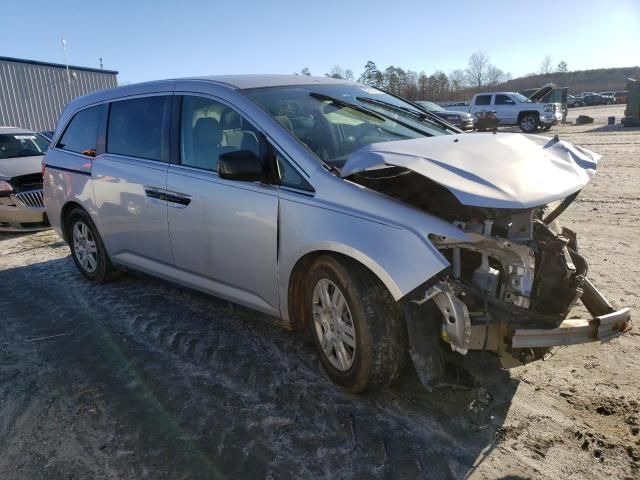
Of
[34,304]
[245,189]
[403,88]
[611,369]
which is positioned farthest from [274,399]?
[403,88]

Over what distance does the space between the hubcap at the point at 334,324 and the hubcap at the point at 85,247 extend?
3.07 metres

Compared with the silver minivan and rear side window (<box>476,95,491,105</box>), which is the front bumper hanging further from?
rear side window (<box>476,95,491,105</box>)

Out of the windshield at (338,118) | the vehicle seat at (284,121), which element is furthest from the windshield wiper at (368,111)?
the vehicle seat at (284,121)

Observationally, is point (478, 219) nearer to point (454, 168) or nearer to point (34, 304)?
point (454, 168)

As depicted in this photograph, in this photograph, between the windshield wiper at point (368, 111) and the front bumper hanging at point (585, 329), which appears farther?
the windshield wiper at point (368, 111)

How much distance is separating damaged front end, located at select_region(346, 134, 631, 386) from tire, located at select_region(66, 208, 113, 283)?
3.25 meters

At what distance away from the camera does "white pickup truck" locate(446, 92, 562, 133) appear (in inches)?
1037

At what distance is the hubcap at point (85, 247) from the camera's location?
5262 millimetres

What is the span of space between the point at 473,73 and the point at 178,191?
388 ft

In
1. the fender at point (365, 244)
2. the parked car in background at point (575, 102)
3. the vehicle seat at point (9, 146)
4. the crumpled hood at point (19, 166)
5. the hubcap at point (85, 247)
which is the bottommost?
the parked car in background at point (575, 102)

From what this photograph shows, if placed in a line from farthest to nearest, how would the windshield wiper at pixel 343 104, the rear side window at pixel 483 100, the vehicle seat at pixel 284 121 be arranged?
1. the rear side window at pixel 483 100
2. the windshield wiper at pixel 343 104
3. the vehicle seat at pixel 284 121

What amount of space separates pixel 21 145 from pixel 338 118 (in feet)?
26.3

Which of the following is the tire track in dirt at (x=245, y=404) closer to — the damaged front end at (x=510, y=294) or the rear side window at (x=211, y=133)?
the damaged front end at (x=510, y=294)

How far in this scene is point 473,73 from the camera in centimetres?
11119
